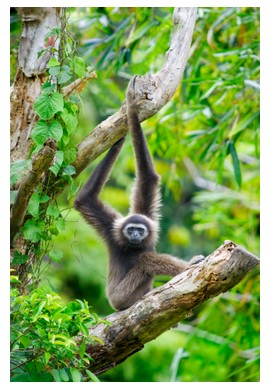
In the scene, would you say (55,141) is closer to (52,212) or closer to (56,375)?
(52,212)

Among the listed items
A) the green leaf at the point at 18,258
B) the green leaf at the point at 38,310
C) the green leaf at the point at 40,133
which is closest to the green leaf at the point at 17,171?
the green leaf at the point at 40,133

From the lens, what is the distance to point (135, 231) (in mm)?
5824

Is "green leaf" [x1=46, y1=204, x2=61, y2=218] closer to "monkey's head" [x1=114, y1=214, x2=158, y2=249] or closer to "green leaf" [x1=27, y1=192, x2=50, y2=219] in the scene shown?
"green leaf" [x1=27, y1=192, x2=50, y2=219]

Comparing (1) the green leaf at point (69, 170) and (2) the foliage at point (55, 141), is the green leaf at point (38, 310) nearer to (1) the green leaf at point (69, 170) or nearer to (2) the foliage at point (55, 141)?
(2) the foliage at point (55, 141)

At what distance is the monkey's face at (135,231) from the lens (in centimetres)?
582

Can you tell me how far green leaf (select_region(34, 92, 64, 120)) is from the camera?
445 centimetres

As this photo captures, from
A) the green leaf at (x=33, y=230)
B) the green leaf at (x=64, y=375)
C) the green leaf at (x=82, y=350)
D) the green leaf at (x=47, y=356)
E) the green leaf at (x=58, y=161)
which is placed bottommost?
the green leaf at (x=64, y=375)

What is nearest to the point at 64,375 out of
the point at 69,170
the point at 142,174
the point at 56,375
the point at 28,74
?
the point at 56,375

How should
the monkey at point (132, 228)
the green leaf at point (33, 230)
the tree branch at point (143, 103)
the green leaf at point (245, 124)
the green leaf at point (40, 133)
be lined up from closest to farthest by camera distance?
the green leaf at point (40, 133)
the green leaf at point (33, 230)
the tree branch at point (143, 103)
the monkey at point (132, 228)
the green leaf at point (245, 124)

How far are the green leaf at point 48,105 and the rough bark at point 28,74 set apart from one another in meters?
0.58

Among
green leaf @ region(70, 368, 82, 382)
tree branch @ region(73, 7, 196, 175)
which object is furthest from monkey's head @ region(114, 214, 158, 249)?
green leaf @ region(70, 368, 82, 382)

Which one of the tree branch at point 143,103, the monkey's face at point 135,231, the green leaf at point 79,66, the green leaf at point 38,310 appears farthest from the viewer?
the monkey's face at point 135,231

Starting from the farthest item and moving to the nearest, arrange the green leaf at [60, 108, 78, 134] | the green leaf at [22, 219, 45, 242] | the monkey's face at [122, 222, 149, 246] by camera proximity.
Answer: the monkey's face at [122, 222, 149, 246] → the green leaf at [22, 219, 45, 242] → the green leaf at [60, 108, 78, 134]
